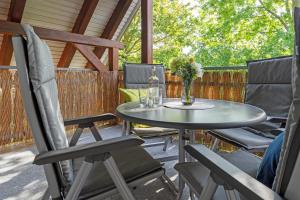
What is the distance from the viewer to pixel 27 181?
92.5 inches

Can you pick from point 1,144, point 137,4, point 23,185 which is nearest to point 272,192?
Answer: point 23,185

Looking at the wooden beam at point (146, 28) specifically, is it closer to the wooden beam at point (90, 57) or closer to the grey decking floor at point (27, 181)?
the wooden beam at point (90, 57)

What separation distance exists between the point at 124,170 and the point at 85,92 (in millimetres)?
3412

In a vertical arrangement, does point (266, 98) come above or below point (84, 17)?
below

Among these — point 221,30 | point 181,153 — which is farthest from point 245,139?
point 221,30

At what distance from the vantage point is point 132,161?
144 centimetres

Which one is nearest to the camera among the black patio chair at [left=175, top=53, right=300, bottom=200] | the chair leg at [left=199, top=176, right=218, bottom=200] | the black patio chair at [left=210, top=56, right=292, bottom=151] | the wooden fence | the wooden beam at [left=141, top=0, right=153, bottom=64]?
the black patio chair at [left=175, top=53, right=300, bottom=200]

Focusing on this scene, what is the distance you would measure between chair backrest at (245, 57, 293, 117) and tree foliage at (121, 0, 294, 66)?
15.6 ft

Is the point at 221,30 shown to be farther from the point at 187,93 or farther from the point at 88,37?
the point at 187,93

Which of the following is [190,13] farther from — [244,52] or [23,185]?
[23,185]

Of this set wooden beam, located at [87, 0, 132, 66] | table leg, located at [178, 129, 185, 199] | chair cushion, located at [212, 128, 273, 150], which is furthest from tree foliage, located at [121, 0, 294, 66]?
table leg, located at [178, 129, 185, 199]

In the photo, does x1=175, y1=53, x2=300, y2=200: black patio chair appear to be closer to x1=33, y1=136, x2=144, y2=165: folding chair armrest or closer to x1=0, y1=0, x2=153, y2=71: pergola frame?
x1=33, y1=136, x2=144, y2=165: folding chair armrest

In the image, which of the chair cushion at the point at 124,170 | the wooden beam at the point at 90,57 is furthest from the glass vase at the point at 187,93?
the wooden beam at the point at 90,57

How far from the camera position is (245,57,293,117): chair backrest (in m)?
2.19
